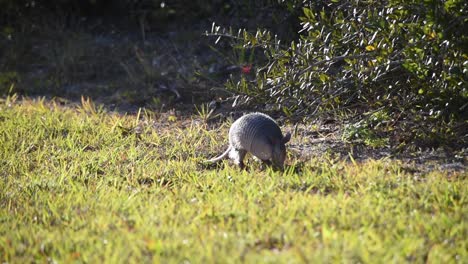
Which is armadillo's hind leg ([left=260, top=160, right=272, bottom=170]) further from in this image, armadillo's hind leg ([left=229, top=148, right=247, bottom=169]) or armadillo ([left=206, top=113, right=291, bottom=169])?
armadillo's hind leg ([left=229, top=148, right=247, bottom=169])

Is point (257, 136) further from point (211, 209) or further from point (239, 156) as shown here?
point (211, 209)

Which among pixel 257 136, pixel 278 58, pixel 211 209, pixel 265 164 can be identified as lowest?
pixel 265 164

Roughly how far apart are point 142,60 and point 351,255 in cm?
527

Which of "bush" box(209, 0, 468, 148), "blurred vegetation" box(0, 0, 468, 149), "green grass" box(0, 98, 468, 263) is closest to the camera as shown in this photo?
"green grass" box(0, 98, 468, 263)

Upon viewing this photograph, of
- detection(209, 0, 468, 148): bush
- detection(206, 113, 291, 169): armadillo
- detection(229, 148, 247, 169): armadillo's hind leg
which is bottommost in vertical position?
detection(229, 148, 247, 169): armadillo's hind leg

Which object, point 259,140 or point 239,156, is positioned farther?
point 239,156

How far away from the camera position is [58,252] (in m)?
3.57

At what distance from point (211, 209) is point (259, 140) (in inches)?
38.5

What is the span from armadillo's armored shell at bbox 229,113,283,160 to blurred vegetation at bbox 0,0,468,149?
27 cm

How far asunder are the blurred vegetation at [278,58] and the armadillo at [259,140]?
28 centimetres

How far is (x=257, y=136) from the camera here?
481cm

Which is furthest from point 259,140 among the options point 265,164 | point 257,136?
point 265,164

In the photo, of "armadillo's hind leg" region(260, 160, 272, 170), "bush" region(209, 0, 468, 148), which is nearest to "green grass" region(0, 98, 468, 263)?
"armadillo's hind leg" region(260, 160, 272, 170)

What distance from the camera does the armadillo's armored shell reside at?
481 cm
